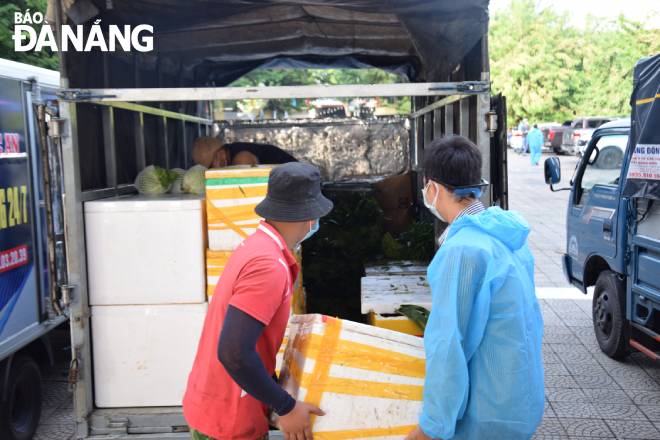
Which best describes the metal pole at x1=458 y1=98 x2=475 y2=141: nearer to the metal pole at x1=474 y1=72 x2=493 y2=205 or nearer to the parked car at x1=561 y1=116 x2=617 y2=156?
the metal pole at x1=474 y1=72 x2=493 y2=205

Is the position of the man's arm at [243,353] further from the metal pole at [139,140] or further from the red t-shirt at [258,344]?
the metal pole at [139,140]

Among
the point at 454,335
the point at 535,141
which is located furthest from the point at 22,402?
the point at 535,141

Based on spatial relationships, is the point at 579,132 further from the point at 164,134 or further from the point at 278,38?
the point at 164,134

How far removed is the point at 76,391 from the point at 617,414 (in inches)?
163

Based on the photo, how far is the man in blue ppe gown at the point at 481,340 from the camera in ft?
7.16

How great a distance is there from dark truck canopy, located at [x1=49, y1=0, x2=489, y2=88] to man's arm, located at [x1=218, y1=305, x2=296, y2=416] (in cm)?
237

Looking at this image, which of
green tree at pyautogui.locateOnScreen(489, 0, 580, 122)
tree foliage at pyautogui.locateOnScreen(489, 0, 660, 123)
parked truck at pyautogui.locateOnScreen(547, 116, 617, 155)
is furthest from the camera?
green tree at pyautogui.locateOnScreen(489, 0, 580, 122)

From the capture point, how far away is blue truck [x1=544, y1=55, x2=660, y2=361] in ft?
17.3

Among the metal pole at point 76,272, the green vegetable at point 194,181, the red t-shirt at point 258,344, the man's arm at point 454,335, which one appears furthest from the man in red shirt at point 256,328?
the green vegetable at point 194,181

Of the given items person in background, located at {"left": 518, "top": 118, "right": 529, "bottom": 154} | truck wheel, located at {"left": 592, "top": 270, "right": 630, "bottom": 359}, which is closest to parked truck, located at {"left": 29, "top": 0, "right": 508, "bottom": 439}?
truck wheel, located at {"left": 592, "top": 270, "right": 630, "bottom": 359}

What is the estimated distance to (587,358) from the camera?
6531 millimetres

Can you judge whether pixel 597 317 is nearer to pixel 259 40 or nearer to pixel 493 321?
pixel 259 40

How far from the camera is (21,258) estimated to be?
491 cm

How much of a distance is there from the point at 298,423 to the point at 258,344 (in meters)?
0.32
